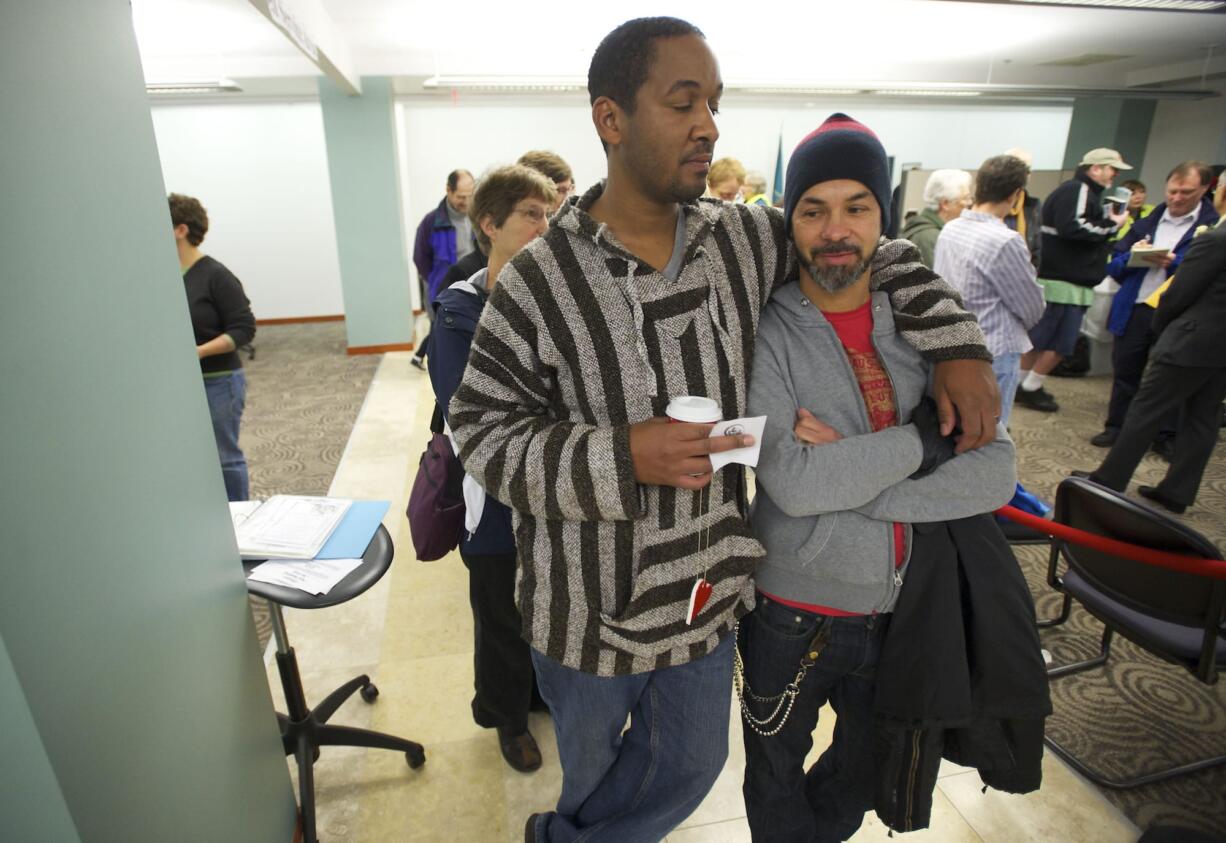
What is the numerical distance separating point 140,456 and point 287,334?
7.80m

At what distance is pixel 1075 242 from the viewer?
4418mm

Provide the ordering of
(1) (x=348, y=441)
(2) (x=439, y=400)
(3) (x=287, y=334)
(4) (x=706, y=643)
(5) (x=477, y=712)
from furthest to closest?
(3) (x=287, y=334) → (1) (x=348, y=441) → (5) (x=477, y=712) → (2) (x=439, y=400) → (4) (x=706, y=643)

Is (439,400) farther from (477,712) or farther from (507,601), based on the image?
(477,712)

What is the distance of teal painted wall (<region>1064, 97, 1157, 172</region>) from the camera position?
27.0 ft

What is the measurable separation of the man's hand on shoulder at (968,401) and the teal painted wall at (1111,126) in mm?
9302

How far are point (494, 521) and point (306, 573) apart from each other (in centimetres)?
43

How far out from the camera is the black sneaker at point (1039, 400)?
511cm

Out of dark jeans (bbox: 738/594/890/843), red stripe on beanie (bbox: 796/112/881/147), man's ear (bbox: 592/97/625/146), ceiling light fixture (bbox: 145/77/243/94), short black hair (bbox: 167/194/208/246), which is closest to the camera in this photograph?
man's ear (bbox: 592/97/625/146)

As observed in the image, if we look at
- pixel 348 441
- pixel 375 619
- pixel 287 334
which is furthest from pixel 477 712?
pixel 287 334

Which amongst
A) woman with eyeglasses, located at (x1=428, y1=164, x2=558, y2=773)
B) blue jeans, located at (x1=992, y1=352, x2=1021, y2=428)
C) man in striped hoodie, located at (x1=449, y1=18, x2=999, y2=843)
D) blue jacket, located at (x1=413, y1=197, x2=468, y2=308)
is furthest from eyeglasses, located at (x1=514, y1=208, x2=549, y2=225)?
blue jacket, located at (x1=413, y1=197, x2=468, y2=308)

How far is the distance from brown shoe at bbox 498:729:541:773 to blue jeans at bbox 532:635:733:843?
68 cm

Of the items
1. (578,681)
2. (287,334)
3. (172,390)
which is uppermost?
(172,390)

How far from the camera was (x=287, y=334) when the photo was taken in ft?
26.7

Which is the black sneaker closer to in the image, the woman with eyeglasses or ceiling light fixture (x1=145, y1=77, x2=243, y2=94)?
the woman with eyeglasses
